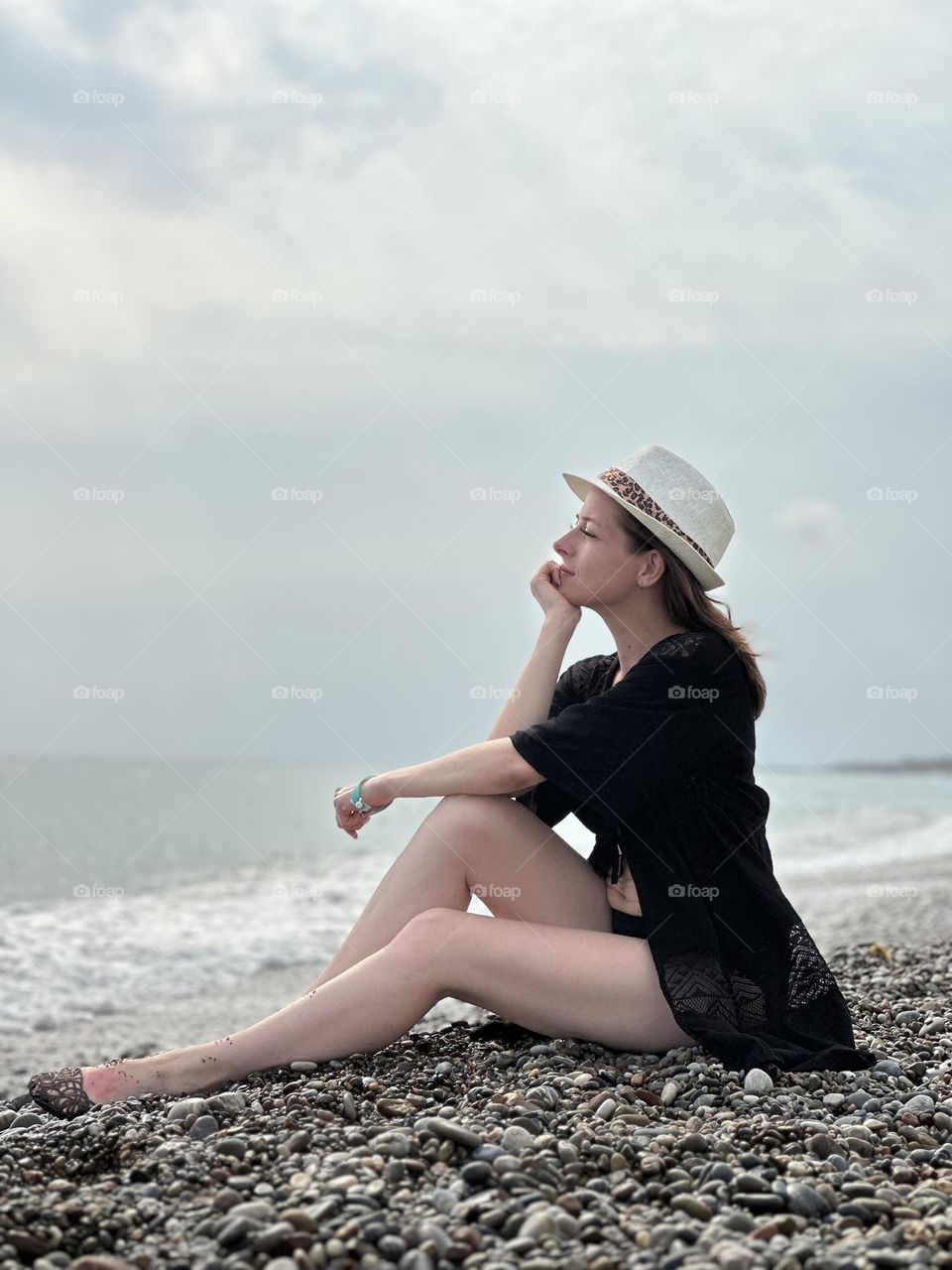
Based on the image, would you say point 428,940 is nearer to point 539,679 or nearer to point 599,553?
point 539,679

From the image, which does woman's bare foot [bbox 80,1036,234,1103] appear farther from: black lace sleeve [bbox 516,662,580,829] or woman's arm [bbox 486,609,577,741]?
woman's arm [bbox 486,609,577,741]

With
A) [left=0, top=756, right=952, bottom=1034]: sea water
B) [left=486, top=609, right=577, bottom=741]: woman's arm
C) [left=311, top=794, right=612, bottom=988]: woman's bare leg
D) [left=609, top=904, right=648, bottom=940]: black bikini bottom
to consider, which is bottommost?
[left=0, top=756, right=952, bottom=1034]: sea water

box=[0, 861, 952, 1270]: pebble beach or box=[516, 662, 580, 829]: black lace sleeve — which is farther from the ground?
box=[516, 662, 580, 829]: black lace sleeve

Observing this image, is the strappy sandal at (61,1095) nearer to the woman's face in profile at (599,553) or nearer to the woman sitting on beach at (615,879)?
the woman sitting on beach at (615,879)

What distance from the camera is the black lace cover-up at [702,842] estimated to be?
3.36 m

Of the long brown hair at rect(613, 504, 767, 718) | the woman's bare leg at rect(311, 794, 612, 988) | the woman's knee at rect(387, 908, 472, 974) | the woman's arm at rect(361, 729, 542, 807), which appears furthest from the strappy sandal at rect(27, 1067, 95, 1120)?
the long brown hair at rect(613, 504, 767, 718)

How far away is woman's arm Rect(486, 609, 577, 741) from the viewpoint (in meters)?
3.81

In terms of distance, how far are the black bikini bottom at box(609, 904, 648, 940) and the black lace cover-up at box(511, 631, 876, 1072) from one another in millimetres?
127

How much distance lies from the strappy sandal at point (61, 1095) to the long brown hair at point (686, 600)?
7.10 ft

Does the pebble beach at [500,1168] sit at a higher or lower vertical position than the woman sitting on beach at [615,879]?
lower

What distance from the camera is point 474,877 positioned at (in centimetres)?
366

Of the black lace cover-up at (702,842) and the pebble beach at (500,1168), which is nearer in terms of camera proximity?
the pebble beach at (500,1168)

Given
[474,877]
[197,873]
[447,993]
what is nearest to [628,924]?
[474,877]

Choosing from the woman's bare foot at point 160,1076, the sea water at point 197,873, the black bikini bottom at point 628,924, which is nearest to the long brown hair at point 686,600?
the black bikini bottom at point 628,924
